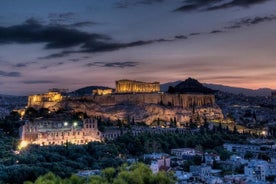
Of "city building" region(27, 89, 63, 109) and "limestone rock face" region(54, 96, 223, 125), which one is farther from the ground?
"city building" region(27, 89, 63, 109)

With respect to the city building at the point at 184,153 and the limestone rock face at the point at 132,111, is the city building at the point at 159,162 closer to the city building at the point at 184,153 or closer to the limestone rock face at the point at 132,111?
the city building at the point at 184,153

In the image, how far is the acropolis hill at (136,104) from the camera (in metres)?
50.1

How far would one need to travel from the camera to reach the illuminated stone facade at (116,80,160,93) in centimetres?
6025

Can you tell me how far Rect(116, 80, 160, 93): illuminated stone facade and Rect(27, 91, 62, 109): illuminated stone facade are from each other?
7595 millimetres

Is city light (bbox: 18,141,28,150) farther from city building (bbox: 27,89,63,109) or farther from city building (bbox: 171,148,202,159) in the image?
city building (bbox: 27,89,63,109)

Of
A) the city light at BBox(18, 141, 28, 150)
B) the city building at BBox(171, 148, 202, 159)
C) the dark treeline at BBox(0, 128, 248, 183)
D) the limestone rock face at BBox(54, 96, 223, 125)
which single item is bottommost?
the city building at BBox(171, 148, 202, 159)

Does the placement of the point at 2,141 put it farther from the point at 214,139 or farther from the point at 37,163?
the point at 214,139

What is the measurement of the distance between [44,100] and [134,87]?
416 inches

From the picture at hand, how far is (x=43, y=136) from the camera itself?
3042 cm

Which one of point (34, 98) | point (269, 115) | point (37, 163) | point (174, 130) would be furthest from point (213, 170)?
point (269, 115)

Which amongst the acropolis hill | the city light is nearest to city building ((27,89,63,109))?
the acropolis hill

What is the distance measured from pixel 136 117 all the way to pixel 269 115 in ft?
79.6

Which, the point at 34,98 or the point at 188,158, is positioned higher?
the point at 34,98

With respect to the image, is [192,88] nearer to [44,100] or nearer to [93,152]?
[44,100]
